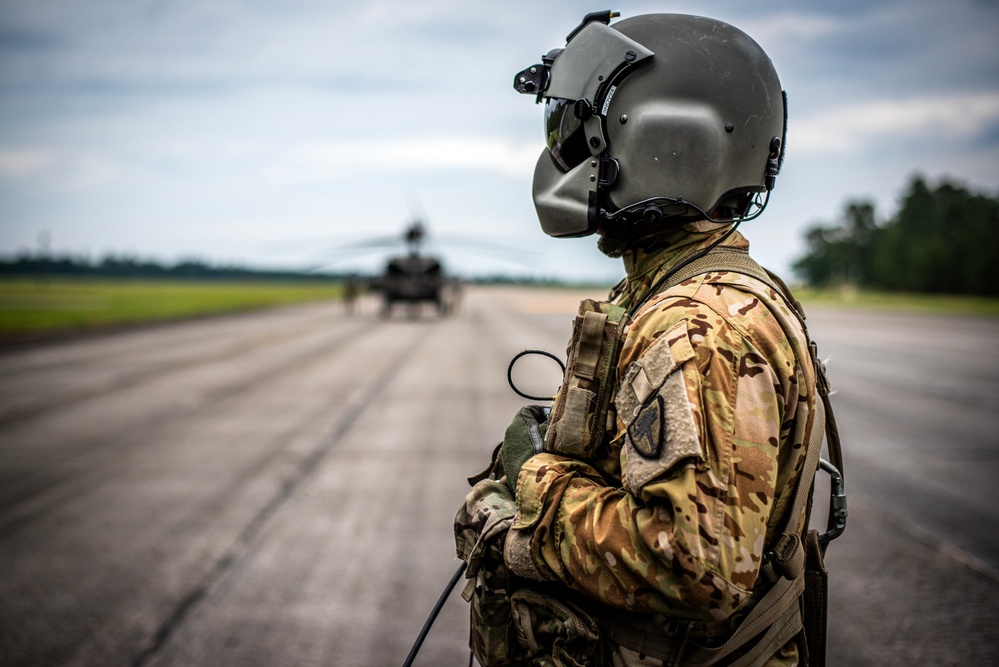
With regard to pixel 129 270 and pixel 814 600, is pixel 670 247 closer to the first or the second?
pixel 814 600

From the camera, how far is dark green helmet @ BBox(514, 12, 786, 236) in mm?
1717

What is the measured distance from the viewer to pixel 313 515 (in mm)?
5230

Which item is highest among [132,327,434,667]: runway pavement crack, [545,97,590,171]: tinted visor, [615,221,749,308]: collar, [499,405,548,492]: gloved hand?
[545,97,590,171]: tinted visor

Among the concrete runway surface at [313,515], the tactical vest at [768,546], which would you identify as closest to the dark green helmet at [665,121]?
the tactical vest at [768,546]

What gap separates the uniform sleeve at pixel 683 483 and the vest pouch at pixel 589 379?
51mm

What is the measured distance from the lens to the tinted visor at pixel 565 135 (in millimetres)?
1826

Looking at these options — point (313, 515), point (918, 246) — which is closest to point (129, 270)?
point (918, 246)

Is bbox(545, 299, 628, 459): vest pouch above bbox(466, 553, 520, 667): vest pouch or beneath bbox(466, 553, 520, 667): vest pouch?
above

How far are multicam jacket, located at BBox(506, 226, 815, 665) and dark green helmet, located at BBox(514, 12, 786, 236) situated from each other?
28cm

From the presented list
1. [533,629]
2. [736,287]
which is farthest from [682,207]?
[533,629]

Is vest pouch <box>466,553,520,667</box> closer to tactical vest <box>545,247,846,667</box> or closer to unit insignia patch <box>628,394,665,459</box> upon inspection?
tactical vest <box>545,247,846,667</box>

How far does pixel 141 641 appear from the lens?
3.40m

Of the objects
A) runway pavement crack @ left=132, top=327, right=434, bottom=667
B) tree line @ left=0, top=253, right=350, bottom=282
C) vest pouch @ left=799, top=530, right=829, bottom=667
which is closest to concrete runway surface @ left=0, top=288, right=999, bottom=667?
runway pavement crack @ left=132, top=327, right=434, bottom=667

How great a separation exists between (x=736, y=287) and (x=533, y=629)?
33.6 inches
